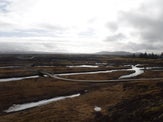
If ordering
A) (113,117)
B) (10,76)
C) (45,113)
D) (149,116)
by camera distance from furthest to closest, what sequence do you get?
(10,76) < (45,113) < (113,117) < (149,116)

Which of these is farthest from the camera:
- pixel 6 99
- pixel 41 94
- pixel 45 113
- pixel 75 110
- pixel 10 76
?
pixel 10 76

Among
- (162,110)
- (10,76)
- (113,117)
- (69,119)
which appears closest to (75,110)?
(69,119)

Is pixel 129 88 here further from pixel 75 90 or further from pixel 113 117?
pixel 113 117

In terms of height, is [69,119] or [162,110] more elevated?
[162,110]

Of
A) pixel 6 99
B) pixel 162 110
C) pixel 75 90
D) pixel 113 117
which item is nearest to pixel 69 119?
pixel 113 117

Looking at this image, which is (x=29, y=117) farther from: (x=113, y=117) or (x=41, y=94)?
(x=41, y=94)

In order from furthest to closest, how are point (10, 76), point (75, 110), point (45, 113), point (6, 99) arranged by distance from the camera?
point (10, 76) → point (6, 99) → point (75, 110) → point (45, 113)

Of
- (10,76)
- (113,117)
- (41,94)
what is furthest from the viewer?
(10,76)

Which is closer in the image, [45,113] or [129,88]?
[45,113]

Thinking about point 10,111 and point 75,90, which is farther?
point 75,90
